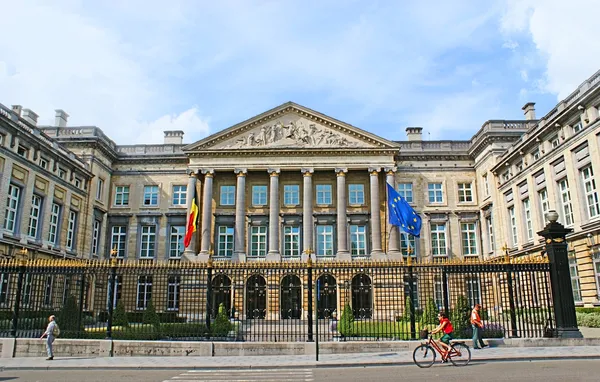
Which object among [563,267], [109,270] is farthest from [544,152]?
[109,270]

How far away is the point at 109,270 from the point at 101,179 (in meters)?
27.5

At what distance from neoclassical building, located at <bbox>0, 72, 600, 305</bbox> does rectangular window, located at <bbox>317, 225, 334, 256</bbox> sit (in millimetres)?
89

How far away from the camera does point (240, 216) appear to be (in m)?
41.2

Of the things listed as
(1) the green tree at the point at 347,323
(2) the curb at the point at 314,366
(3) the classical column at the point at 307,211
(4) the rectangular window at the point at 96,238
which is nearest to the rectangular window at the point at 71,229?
(4) the rectangular window at the point at 96,238

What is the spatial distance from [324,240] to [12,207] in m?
23.6

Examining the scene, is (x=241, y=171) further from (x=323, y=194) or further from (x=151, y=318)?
(x=151, y=318)

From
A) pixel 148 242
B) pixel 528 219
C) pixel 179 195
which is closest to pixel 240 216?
pixel 179 195

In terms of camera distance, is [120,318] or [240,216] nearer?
[120,318]

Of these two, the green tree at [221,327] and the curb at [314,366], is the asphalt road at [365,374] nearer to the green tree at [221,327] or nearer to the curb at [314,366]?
the curb at [314,366]

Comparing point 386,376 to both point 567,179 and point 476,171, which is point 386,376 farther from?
point 476,171

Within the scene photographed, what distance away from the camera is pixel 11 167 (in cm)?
3028

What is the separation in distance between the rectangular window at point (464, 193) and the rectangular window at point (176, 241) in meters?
25.0

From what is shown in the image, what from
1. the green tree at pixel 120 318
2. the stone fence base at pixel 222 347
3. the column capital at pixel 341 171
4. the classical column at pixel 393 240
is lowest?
the stone fence base at pixel 222 347

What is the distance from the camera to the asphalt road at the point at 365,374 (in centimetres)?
1131
